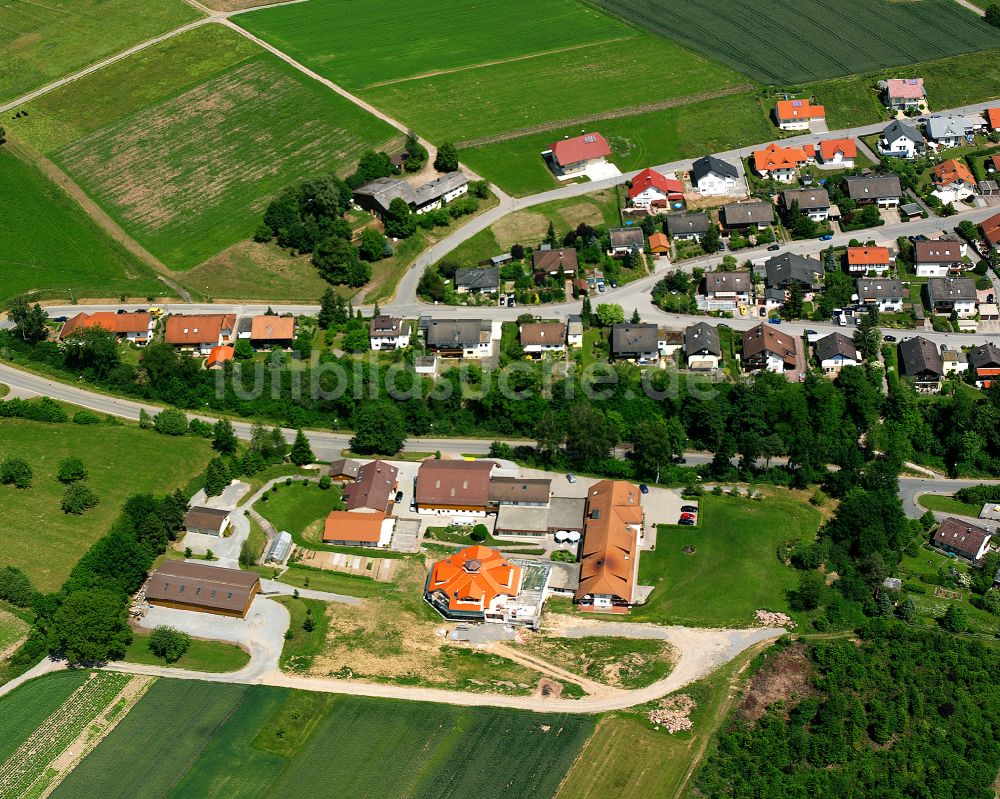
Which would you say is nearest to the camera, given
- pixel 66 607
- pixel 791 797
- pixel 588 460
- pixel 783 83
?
pixel 791 797

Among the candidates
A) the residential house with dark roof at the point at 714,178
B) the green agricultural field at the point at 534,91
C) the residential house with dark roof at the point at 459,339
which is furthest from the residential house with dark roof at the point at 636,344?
the green agricultural field at the point at 534,91

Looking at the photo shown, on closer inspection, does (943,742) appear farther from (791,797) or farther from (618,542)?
(618,542)

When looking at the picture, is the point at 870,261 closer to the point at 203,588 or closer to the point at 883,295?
the point at 883,295

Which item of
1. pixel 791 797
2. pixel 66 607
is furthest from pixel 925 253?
pixel 66 607

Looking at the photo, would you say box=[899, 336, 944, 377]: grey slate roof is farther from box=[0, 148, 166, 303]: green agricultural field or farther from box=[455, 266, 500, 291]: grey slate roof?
box=[0, 148, 166, 303]: green agricultural field

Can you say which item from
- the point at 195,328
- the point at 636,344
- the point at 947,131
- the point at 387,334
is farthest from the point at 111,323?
the point at 947,131

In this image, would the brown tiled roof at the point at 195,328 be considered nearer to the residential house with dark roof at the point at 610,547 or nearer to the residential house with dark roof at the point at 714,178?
the residential house with dark roof at the point at 610,547
